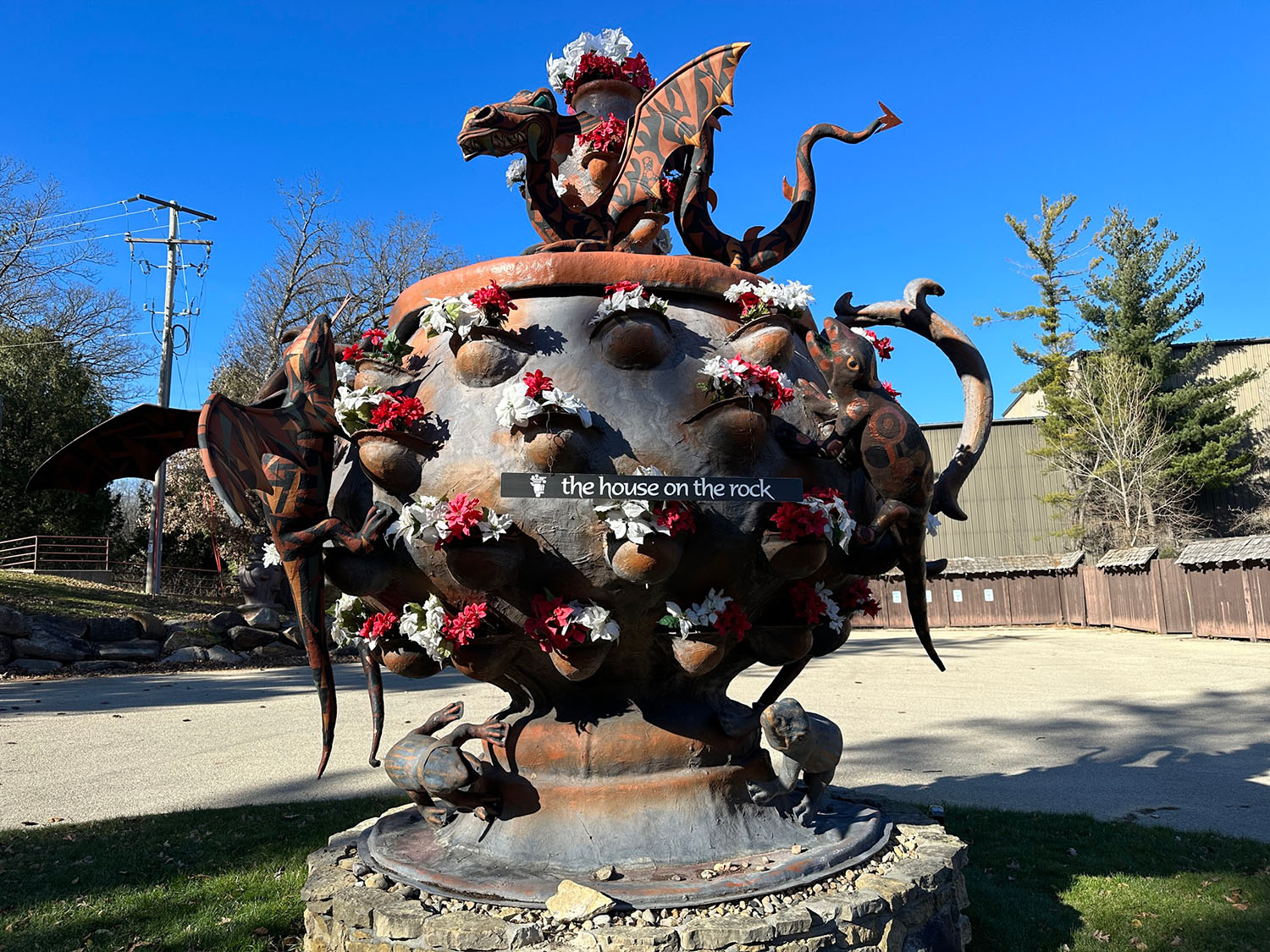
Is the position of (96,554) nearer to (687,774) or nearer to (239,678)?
(239,678)

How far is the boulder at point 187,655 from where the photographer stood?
1752cm

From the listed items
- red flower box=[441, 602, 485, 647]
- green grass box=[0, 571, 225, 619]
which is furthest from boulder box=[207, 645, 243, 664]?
red flower box=[441, 602, 485, 647]

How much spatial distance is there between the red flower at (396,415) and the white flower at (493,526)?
615 mm

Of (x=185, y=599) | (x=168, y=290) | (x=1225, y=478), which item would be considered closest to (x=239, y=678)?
(x=185, y=599)

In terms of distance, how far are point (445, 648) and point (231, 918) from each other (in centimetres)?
205

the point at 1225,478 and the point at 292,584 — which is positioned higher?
the point at 1225,478

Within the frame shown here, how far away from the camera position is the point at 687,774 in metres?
4.14

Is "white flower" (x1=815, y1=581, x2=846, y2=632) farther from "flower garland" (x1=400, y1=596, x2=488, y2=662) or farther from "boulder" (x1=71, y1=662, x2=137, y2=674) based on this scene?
"boulder" (x1=71, y1=662, x2=137, y2=674)

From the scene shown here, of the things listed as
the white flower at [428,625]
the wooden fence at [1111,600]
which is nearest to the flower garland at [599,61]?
the white flower at [428,625]

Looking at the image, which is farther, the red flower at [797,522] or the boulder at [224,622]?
the boulder at [224,622]

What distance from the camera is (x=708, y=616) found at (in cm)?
382

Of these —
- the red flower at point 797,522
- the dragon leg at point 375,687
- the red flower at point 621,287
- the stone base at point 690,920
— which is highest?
the red flower at point 621,287

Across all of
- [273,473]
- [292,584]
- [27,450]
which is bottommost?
[292,584]

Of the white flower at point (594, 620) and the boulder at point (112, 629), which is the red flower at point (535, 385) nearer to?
the white flower at point (594, 620)
